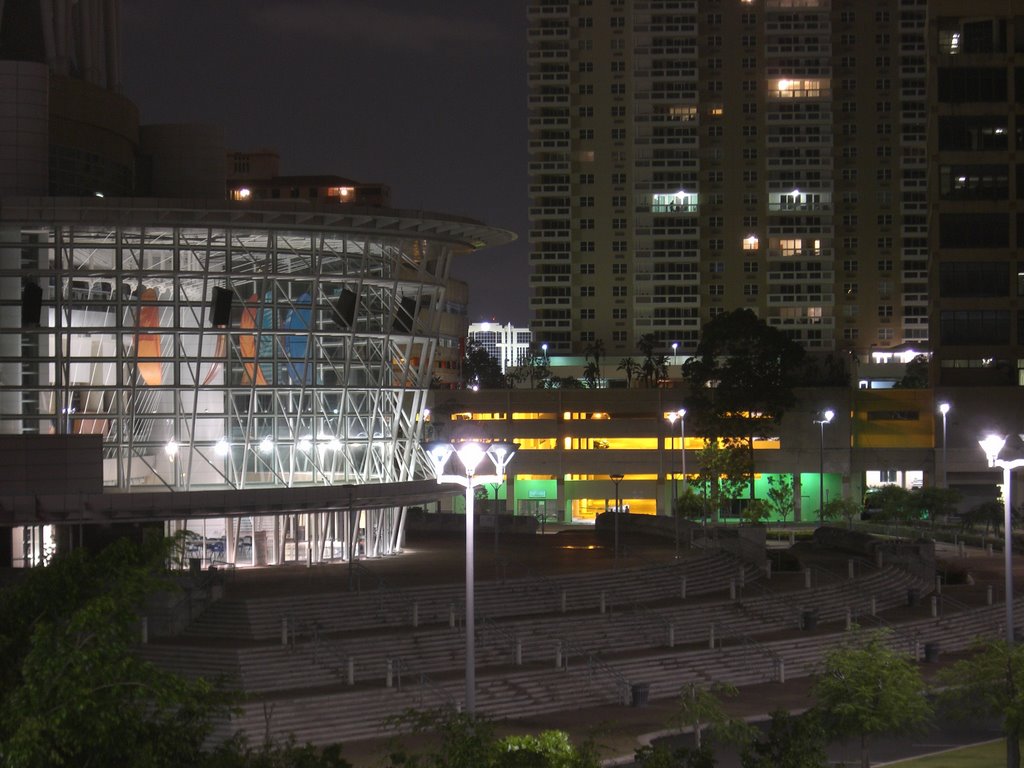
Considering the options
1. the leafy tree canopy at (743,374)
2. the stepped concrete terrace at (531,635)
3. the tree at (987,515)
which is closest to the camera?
the stepped concrete terrace at (531,635)

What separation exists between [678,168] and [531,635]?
362 feet

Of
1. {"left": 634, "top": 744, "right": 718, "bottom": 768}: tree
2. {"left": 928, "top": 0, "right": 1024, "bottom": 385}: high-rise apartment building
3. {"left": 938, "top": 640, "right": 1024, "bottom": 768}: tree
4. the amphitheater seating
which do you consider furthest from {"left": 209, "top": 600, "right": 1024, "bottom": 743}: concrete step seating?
{"left": 928, "top": 0, "right": 1024, "bottom": 385}: high-rise apartment building

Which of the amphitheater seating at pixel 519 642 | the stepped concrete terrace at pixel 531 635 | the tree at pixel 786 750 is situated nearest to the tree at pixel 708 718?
the tree at pixel 786 750

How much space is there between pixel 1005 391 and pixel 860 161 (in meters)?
55.7

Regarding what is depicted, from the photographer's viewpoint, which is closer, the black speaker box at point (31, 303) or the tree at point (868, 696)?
the tree at point (868, 696)

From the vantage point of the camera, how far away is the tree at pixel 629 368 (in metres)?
152

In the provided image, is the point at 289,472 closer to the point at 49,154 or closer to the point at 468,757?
the point at 49,154

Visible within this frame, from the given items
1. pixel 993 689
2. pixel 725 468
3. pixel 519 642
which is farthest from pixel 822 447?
pixel 993 689

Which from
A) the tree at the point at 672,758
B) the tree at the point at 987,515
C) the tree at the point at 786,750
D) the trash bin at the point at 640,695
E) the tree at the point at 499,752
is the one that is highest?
the tree at the point at 987,515

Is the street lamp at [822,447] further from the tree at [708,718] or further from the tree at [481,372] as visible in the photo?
the tree at [481,372]

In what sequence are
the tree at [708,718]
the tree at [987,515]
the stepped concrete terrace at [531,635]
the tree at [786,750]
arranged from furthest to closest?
the tree at [987,515] → the stepped concrete terrace at [531,635] → the tree at [708,718] → the tree at [786,750]

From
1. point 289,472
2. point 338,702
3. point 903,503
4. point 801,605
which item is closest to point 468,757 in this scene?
point 338,702

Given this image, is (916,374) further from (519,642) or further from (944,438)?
(519,642)

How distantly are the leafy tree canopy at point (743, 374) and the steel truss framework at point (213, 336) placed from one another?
4138 centimetres
